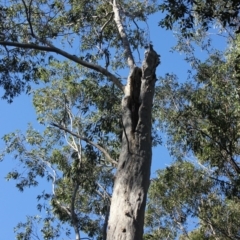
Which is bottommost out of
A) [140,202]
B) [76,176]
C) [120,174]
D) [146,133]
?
[140,202]

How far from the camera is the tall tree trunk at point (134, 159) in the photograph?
443cm

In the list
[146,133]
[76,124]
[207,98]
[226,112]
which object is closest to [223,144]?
[226,112]

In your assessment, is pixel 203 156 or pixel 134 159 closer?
pixel 134 159

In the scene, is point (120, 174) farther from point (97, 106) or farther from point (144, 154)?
point (97, 106)

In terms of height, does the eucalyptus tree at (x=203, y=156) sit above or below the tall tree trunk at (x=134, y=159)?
above

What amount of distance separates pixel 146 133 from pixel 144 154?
0.30 meters

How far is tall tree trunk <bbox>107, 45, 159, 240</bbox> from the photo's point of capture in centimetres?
443

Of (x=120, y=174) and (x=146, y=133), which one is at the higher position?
(x=146, y=133)

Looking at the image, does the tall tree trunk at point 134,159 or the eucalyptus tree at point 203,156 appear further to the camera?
the eucalyptus tree at point 203,156

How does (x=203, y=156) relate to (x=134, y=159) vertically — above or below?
above

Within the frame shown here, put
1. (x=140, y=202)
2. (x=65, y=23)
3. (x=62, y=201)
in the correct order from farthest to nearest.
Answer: (x=62, y=201), (x=65, y=23), (x=140, y=202)

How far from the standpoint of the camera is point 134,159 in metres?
4.94

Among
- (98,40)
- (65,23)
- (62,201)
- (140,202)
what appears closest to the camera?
(140,202)

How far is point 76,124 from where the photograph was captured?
12.8m
